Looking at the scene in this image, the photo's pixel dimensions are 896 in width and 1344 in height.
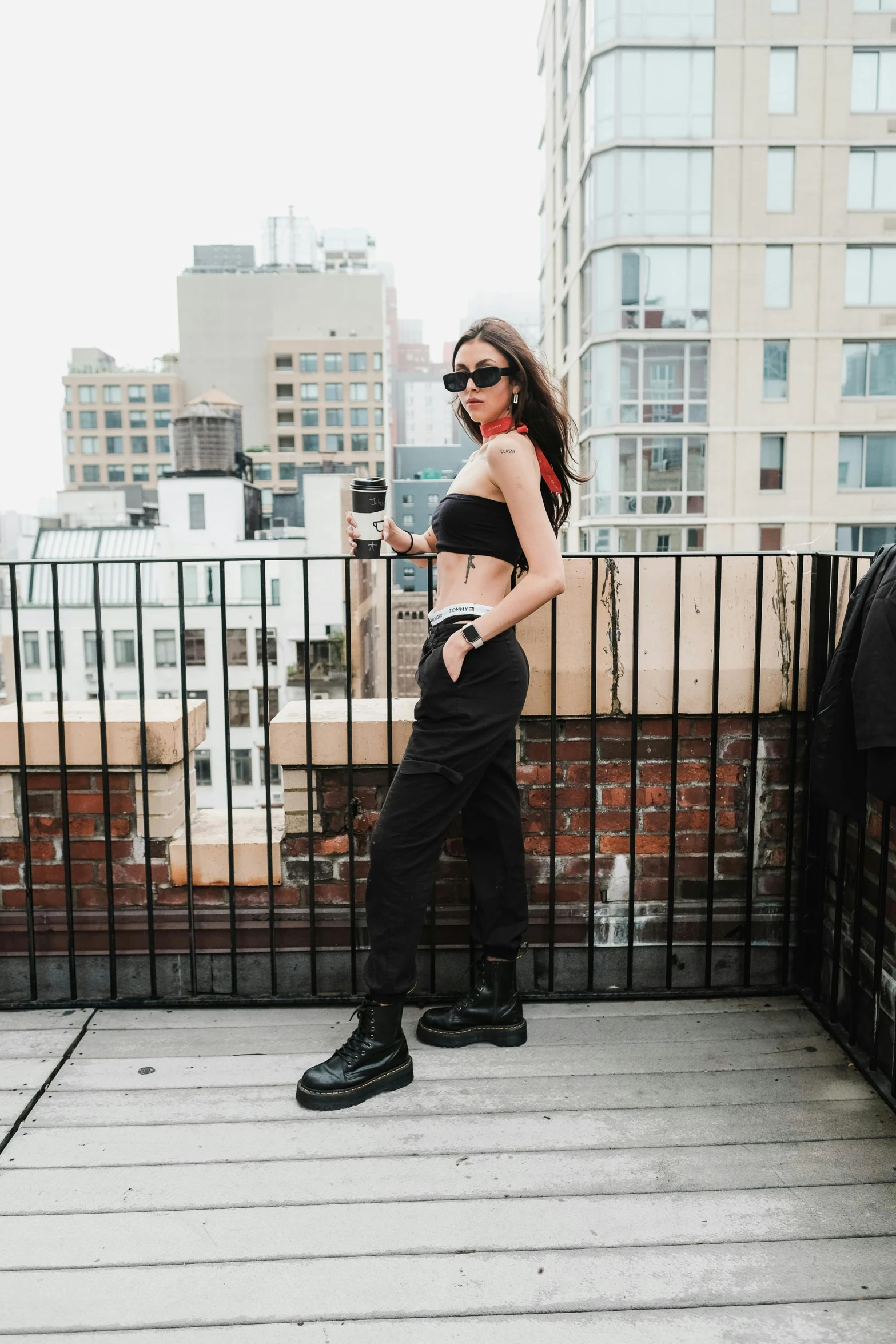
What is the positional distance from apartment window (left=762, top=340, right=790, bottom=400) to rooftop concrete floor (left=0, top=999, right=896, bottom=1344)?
27.2 meters

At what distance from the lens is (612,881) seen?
99.7 inches

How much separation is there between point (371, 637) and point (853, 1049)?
4554 cm

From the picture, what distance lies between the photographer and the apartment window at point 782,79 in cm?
2564

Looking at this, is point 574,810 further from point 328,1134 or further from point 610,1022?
point 328,1134

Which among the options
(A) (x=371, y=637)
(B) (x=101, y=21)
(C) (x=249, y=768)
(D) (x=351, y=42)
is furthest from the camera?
(A) (x=371, y=637)

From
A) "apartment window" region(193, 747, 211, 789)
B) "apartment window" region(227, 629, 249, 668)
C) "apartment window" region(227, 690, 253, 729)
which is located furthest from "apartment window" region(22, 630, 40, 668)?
"apartment window" region(227, 629, 249, 668)

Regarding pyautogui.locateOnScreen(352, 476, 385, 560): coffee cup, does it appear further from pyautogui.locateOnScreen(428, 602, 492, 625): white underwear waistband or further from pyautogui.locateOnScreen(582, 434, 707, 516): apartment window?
pyautogui.locateOnScreen(582, 434, 707, 516): apartment window

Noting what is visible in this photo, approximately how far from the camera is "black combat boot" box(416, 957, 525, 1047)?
2275 mm

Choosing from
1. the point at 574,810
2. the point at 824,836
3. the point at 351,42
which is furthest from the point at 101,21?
the point at 824,836

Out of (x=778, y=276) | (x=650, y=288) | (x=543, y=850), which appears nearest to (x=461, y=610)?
(x=543, y=850)

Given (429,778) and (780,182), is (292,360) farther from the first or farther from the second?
(429,778)

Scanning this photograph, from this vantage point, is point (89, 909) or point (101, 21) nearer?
point (89, 909)

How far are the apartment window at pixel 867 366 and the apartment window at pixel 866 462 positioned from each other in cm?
128

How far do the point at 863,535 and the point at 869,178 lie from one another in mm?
9738
